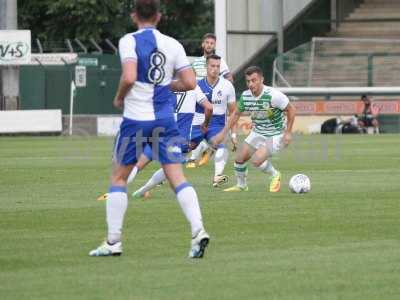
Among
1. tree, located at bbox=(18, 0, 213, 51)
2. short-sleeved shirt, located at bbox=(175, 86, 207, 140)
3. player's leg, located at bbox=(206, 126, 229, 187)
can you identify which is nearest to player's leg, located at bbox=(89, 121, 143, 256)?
player's leg, located at bbox=(206, 126, 229, 187)

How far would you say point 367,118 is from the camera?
Result: 4303 centimetres

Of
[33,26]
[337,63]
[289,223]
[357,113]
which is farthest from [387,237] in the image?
[33,26]

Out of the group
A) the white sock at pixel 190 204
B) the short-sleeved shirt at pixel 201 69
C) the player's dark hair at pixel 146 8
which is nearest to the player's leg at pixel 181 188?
the white sock at pixel 190 204

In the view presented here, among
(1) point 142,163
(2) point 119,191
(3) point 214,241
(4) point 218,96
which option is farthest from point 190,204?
(4) point 218,96

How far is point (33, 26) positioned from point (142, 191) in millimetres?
42231

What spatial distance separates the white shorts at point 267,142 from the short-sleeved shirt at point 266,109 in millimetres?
64

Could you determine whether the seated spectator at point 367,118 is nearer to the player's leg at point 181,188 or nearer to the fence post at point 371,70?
the fence post at point 371,70

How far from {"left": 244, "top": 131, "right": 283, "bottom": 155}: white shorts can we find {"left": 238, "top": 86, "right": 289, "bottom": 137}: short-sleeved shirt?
0.21ft

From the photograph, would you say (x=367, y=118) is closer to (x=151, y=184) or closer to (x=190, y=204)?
(x=151, y=184)

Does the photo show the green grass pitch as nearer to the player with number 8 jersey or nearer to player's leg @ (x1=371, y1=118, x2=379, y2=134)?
the player with number 8 jersey

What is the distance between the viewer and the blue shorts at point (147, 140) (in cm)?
1047

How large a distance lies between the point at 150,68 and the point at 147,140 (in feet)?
1.99

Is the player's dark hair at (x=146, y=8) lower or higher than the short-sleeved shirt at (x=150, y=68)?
higher

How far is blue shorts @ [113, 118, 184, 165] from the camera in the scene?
10469 mm
